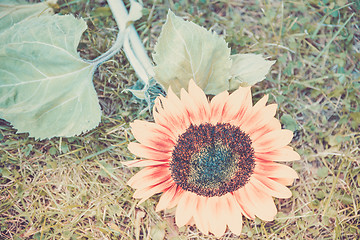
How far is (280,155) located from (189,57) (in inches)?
16.7

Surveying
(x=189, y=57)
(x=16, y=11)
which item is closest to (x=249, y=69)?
(x=189, y=57)

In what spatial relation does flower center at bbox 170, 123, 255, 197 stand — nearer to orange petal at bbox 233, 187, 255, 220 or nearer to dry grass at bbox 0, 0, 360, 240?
orange petal at bbox 233, 187, 255, 220

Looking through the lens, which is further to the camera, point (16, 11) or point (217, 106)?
point (16, 11)

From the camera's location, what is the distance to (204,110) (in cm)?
109

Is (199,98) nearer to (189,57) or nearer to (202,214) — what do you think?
(189,57)

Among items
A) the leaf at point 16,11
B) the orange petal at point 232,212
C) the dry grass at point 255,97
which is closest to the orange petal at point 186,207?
the orange petal at point 232,212

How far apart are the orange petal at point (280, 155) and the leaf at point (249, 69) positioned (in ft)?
0.84

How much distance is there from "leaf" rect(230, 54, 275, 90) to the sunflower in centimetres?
19

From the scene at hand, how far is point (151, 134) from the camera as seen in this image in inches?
43.8

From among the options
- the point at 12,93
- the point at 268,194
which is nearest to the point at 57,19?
the point at 12,93

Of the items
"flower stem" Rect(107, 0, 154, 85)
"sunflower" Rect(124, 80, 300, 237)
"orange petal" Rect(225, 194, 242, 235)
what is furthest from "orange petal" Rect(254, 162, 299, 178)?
"flower stem" Rect(107, 0, 154, 85)

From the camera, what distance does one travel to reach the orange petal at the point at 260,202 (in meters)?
1.17

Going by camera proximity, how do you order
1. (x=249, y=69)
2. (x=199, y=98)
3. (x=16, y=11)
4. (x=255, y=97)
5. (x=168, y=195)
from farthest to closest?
(x=255, y=97), (x=16, y=11), (x=249, y=69), (x=168, y=195), (x=199, y=98)

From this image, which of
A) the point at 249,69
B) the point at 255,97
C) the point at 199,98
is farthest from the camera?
the point at 255,97
